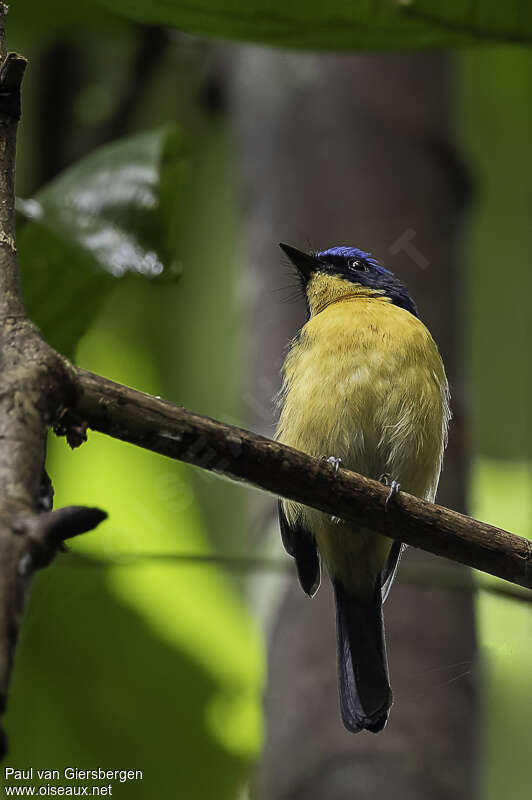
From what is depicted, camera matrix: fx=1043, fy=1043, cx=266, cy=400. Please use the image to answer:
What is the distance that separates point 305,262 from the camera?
3.13 metres

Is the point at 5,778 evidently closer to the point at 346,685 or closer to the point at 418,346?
the point at 346,685

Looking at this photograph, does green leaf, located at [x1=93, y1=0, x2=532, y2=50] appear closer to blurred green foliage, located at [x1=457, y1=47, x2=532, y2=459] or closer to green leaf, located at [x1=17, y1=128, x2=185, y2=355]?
green leaf, located at [x1=17, y1=128, x2=185, y2=355]

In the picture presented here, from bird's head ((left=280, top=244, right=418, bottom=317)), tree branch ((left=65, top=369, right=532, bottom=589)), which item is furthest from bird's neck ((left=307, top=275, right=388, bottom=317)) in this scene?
tree branch ((left=65, top=369, right=532, bottom=589))

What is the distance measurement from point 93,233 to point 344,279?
1148mm

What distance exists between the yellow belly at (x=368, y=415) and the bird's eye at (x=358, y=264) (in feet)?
1.28

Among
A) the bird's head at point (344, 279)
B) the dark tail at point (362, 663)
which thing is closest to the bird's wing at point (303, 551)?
the dark tail at point (362, 663)

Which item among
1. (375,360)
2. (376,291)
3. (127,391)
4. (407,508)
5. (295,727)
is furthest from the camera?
(376,291)

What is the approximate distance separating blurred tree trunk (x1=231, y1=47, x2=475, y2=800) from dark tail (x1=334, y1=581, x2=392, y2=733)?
0.05 m

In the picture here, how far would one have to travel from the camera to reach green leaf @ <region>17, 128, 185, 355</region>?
216cm

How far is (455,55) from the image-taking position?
3.72m

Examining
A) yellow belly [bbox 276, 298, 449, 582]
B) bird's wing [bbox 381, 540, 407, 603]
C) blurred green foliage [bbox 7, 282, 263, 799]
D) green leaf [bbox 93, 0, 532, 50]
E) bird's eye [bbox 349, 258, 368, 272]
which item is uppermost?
green leaf [bbox 93, 0, 532, 50]

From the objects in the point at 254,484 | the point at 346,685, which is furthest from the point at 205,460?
the point at 346,685

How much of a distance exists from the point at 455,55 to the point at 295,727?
96.3 inches

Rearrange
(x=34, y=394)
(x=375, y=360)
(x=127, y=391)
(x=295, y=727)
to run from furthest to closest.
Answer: (x=375, y=360), (x=295, y=727), (x=127, y=391), (x=34, y=394)
